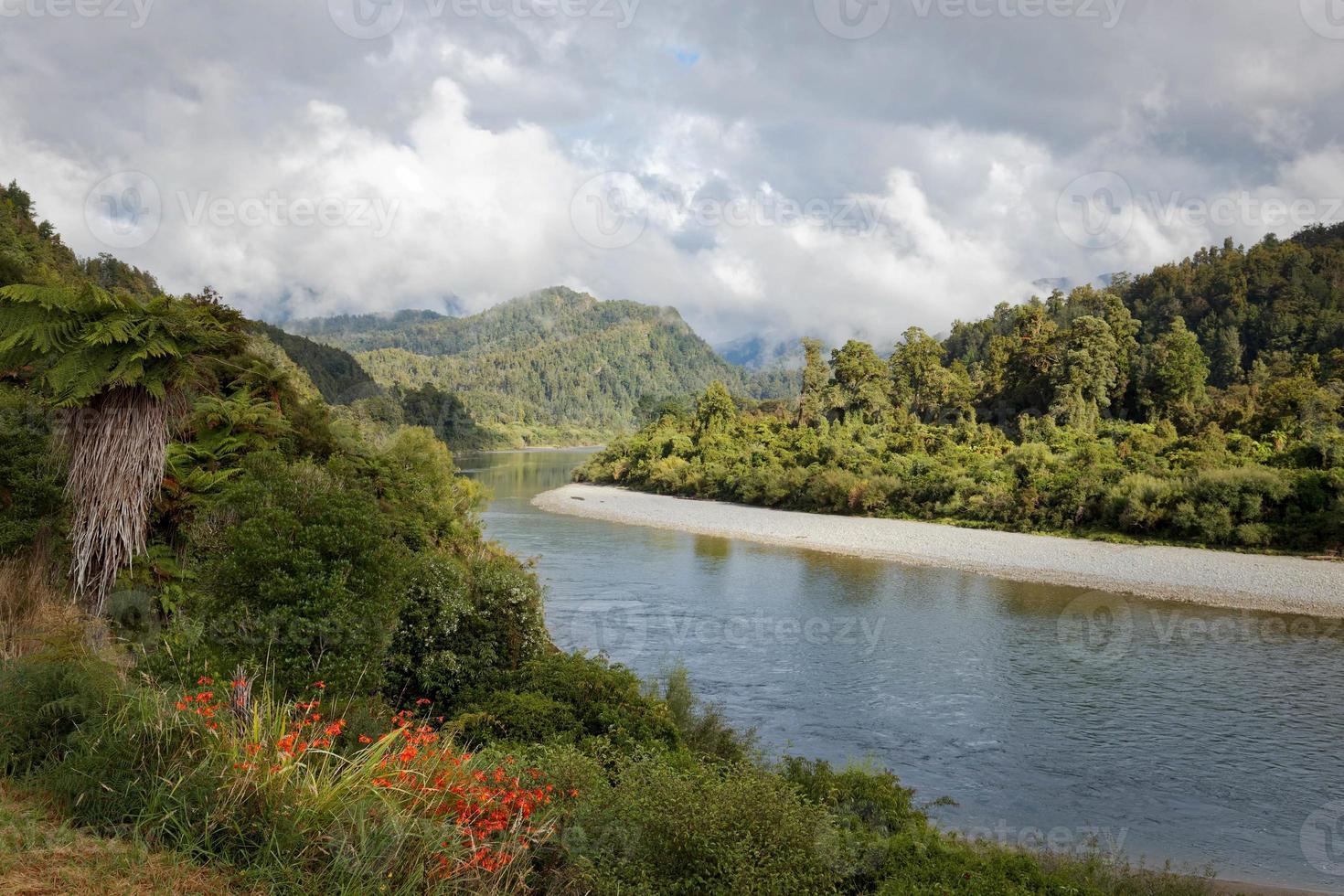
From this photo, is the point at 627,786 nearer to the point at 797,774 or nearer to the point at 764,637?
the point at 797,774

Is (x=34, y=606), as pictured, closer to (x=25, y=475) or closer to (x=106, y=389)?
(x=106, y=389)

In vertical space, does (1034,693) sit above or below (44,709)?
below

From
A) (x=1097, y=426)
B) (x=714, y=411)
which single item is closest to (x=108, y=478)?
(x=1097, y=426)

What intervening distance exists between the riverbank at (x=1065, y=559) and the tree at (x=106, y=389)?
28105 millimetres

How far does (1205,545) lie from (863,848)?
3279 centimetres

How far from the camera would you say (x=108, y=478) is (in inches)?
348

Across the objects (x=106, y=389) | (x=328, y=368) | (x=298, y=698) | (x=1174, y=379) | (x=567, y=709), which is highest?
(x=328, y=368)

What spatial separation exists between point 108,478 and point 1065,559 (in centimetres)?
3199

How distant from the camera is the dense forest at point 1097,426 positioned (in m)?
34.2

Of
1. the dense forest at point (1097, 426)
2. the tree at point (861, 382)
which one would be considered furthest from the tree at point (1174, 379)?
the tree at point (861, 382)

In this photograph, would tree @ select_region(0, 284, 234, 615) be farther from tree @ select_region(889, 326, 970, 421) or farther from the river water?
tree @ select_region(889, 326, 970, 421)

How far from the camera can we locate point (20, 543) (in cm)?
938

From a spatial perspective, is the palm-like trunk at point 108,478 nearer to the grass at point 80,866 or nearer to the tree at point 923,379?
the grass at point 80,866

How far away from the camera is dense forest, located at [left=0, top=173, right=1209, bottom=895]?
4500 millimetres
